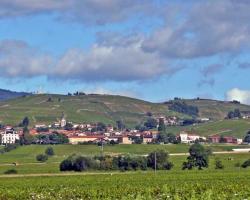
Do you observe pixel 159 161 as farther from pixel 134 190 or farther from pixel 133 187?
pixel 134 190

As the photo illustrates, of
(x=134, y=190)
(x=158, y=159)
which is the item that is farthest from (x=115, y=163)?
(x=134, y=190)

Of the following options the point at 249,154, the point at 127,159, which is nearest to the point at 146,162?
the point at 127,159

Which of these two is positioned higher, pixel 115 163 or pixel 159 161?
pixel 159 161

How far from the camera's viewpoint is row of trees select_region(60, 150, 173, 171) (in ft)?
462

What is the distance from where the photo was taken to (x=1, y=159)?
648 ft

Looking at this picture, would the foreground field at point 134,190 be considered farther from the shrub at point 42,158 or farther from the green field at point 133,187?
the shrub at point 42,158

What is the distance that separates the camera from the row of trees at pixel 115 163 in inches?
5546

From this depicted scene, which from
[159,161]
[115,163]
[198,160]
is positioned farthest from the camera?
[198,160]

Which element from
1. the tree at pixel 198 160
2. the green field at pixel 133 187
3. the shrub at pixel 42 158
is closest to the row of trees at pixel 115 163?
the tree at pixel 198 160

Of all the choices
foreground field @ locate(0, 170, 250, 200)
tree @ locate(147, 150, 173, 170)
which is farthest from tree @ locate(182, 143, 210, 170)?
foreground field @ locate(0, 170, 250, 200)

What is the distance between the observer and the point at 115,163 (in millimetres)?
142000

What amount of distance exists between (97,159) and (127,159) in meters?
5.22

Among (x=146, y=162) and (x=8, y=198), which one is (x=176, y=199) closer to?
(x=8, y=198)

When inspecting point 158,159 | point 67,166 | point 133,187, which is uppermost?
point 158,159
